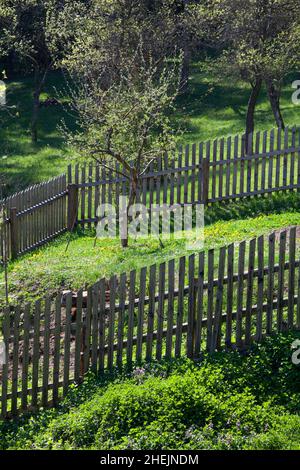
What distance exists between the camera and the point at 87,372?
34.0ft

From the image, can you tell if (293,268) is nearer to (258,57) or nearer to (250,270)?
(250,270)

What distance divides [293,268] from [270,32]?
1610 cm

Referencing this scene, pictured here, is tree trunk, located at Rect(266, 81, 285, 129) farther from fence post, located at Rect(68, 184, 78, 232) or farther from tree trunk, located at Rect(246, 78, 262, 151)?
fence post, located at Rect(68, 184, 78, 232)

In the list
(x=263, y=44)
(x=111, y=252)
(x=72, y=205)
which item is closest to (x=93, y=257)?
(x=111, y=252)

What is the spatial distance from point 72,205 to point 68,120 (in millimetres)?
13542

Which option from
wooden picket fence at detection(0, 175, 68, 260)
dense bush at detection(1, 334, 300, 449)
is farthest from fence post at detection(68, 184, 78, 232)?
dense bush at detection(1, 334, 300, 449)

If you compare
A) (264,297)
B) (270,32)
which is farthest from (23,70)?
(264,297)

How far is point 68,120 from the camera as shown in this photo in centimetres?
3119

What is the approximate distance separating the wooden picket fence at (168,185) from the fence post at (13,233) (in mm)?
209

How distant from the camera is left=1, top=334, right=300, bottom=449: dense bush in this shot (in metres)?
8.89

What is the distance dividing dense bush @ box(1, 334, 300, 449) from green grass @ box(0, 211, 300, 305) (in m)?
3.18

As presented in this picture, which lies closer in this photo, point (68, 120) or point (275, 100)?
point (275, 100)

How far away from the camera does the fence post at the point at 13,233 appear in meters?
16.8

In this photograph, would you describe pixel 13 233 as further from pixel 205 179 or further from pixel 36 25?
pixel 36 25
